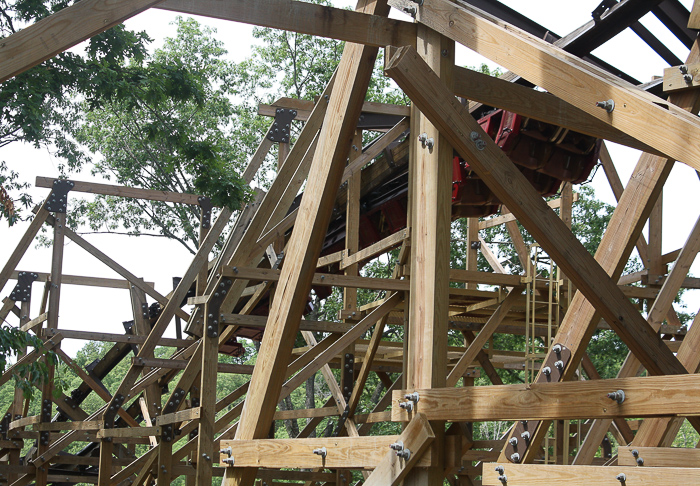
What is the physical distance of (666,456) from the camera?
14.9 ft

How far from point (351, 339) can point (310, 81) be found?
20378 millimetres

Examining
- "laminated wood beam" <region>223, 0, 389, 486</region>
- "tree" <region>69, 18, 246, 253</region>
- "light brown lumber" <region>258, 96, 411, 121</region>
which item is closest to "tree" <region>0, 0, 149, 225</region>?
"light brown lumber" <region>258, 96, 411, 121</region>

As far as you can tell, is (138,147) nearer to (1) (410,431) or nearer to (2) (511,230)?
(2) (511,230)

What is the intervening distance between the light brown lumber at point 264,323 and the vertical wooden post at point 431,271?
16.7 ft

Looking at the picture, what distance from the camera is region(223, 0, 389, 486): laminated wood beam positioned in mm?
4664

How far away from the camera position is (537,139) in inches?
335

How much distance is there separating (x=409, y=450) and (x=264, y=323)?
5893 mm

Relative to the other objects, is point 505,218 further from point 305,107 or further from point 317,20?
point 317,20

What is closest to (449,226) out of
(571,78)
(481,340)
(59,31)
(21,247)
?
(571,78)

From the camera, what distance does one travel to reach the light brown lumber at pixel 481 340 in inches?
364

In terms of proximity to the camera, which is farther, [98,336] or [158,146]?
[158,146]

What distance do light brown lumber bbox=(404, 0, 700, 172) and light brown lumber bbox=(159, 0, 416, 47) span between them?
7.2 inches

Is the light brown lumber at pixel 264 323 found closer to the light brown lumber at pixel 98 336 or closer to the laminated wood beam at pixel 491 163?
the light brown lumber at pixel 98 336

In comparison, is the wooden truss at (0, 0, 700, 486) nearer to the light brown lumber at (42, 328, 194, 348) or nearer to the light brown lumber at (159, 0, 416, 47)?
the light brown lumber at (159, 0, 416, 47)
